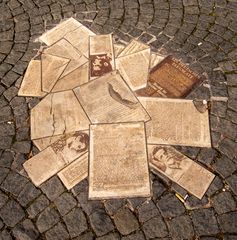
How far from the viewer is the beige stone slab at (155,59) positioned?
484cm

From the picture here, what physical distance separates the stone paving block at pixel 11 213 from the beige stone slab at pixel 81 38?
242cm

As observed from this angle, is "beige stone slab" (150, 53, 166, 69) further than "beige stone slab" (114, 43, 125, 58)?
No

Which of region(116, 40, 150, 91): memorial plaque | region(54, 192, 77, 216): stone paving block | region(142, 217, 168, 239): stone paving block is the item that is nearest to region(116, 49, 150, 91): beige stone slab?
region(116, 40, 150, 91): memorial plaque

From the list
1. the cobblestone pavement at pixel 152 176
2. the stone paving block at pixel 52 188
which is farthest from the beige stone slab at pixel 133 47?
the stone paving block at pixel 52 188

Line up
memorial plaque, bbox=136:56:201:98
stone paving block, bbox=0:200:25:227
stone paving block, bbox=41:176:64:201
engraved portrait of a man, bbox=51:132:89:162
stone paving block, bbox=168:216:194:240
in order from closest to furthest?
stone paving block, bbox=168:216:194:240 → stone paving block, bbox=0:200:25:227 → stone paving block, bbox=41:176:64:201 → engraved portrait of a man, bbox=51:132:89:162 → memorial plaque, bbox=136:56:201:98

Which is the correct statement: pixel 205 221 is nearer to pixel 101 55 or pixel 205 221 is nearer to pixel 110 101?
pixel 110 101

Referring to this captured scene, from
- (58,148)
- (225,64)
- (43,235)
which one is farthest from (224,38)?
(43,235)

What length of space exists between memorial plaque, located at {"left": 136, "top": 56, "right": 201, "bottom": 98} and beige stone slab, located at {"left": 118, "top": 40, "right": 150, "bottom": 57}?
43 centimetres

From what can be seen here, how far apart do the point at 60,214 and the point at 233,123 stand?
246cm

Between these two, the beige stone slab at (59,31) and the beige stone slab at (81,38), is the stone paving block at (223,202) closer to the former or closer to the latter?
the beige stone slab at (81,38)

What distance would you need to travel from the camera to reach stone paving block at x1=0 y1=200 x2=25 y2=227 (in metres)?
3.75

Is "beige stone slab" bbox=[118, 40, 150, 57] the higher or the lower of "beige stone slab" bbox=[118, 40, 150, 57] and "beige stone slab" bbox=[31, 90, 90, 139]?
the higher

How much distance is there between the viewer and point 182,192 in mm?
3783

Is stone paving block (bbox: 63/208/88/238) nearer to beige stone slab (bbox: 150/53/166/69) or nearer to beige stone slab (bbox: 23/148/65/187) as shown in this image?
beige stone slab (bbox: 23/148/65/187)
